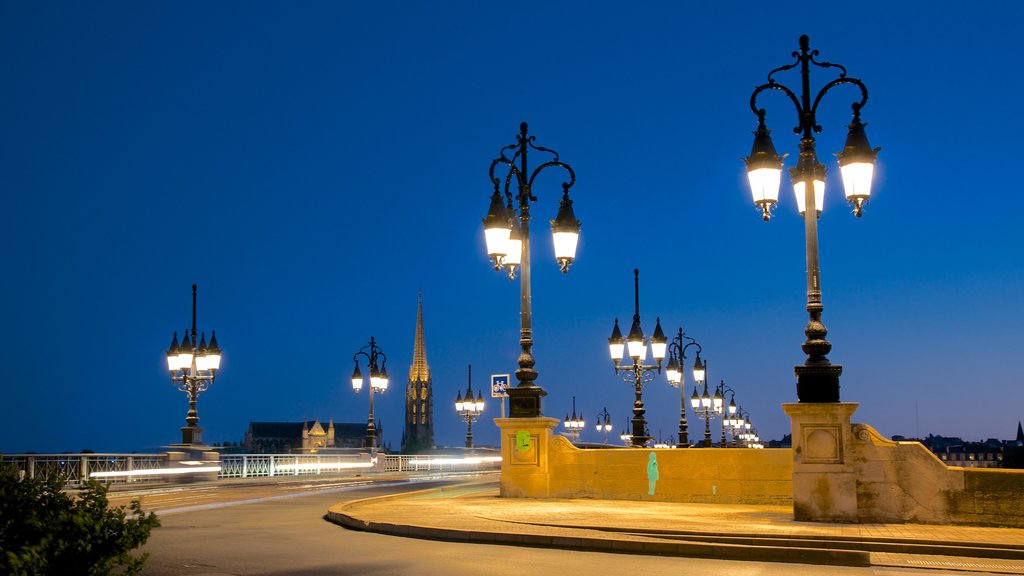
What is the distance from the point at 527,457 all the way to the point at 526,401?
3.60 feet

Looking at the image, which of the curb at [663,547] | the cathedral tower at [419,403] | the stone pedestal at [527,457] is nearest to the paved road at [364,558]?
the curb at [663,547]

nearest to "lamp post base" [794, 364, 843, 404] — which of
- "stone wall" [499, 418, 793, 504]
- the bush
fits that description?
"stone wall" [499, 418, 793, 504]

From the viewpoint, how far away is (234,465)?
127 feet

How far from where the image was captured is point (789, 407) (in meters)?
13.8

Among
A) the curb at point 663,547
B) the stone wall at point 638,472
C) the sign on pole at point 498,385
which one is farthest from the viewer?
the sign on pole at point 498,385

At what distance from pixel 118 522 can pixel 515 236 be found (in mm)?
14278

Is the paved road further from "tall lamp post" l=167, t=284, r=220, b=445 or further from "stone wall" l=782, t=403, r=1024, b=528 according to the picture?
"tall lamp post" l=167, t=284, r=220, b=445

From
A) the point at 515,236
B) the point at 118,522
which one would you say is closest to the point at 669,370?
the point at 515,236

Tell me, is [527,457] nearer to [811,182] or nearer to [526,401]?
[526,401]

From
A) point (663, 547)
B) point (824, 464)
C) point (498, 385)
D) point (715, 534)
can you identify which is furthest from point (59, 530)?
point (498, 385)

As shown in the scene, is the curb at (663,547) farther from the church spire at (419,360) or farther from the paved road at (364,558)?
→ the church spire at (419,360)

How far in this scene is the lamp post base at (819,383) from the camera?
13.7 m

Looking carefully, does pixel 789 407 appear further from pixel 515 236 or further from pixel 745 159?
pixel 515 236

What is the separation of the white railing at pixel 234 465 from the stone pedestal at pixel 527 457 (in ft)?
24.8
